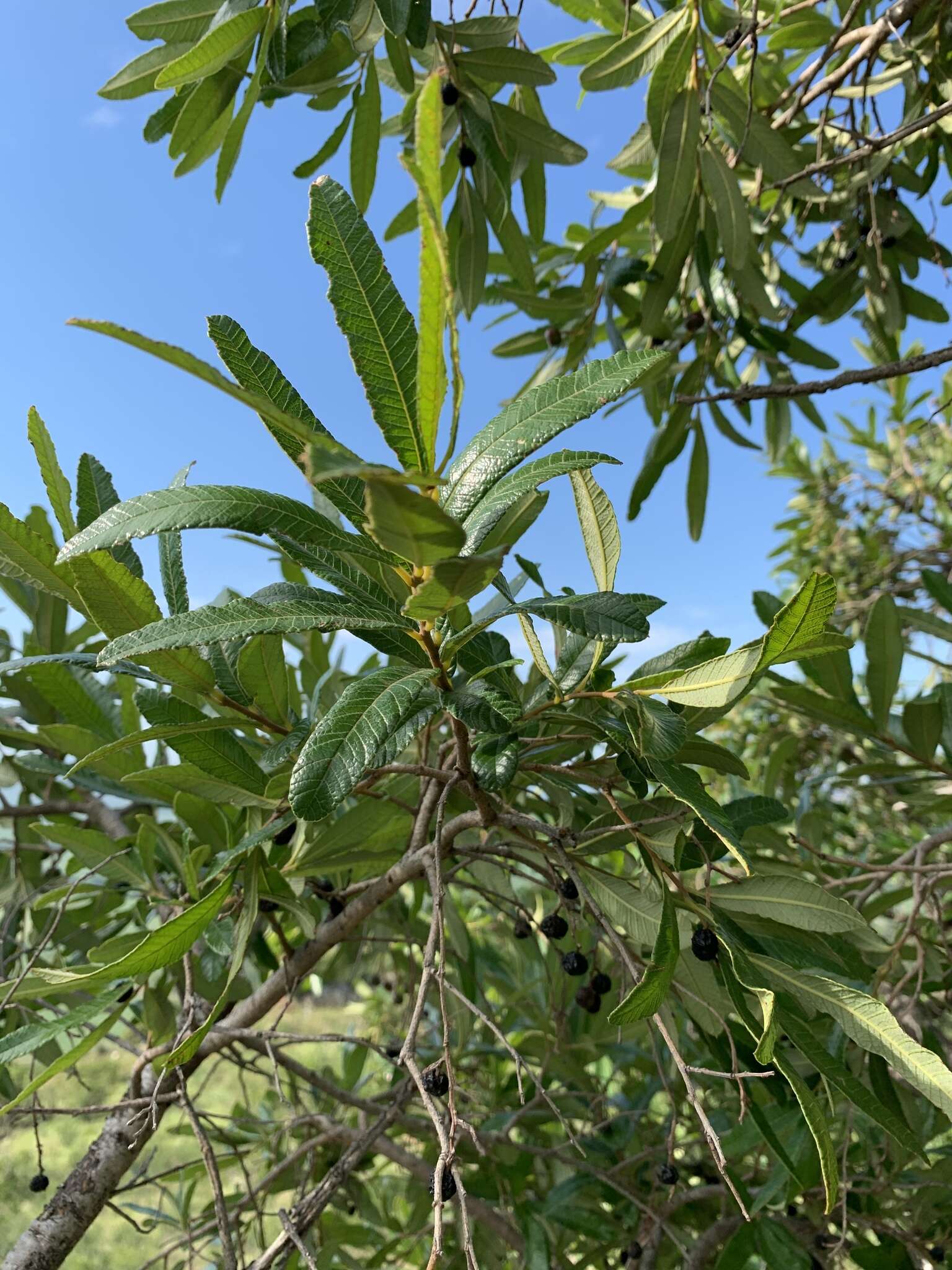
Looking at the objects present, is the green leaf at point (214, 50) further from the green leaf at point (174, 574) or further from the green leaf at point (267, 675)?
the green leaf at point (267, 675)

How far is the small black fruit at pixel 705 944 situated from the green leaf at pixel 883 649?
1.77 ft

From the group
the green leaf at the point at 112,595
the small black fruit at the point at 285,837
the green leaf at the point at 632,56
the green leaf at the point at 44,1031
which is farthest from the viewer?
the green leaf at the point at 632,56

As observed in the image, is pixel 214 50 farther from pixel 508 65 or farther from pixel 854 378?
pixel 854 378

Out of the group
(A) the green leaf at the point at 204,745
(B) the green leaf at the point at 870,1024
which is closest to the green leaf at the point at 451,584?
(A) the green leaf at the point at 204,745

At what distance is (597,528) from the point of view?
70 centimetres

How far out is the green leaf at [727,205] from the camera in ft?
4.73

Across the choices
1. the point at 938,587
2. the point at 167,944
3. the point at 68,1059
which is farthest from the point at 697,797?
the point at 938,587

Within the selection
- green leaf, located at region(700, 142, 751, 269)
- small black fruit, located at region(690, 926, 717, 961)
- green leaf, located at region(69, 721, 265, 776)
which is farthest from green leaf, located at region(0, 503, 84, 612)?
A: green leaf, located at region(700, 142, 751, 269)

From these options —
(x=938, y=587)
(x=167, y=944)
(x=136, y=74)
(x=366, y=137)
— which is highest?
(x=366, y=137)

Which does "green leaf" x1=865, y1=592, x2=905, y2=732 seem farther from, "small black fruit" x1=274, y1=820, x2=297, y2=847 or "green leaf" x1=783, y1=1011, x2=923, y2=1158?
"small black fruit" x1=274, y1=820, x2=297, y2=847

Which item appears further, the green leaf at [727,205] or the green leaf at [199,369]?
the green leaf at [727,205]

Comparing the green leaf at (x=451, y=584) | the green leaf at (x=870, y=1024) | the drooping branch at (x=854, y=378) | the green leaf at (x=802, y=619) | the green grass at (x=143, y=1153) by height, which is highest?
the drooping branch at (x=854, y=378)

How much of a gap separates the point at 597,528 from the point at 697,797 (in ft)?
0.74

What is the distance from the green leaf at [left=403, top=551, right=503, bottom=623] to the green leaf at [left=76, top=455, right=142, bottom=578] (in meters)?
0.38
